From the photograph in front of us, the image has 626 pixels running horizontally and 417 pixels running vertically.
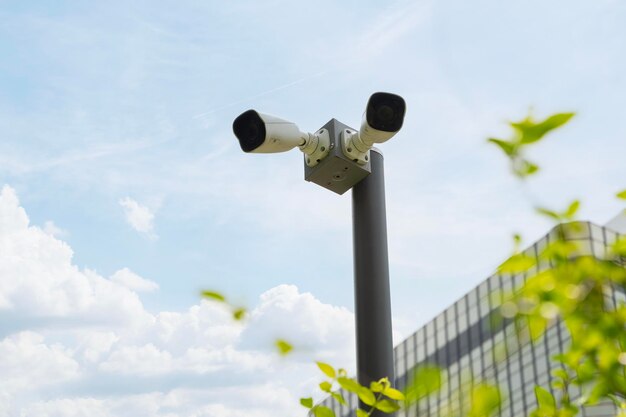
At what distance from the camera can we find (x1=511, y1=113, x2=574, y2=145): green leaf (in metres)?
1.12

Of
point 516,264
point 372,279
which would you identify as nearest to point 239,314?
point 516,264

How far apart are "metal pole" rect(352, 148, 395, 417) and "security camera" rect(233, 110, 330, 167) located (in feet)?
0.95

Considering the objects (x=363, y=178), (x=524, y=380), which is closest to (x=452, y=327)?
(x=524, y=380)

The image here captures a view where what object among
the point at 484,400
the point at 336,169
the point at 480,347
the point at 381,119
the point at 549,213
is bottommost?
the point at 484,400

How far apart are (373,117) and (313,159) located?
0.47 m

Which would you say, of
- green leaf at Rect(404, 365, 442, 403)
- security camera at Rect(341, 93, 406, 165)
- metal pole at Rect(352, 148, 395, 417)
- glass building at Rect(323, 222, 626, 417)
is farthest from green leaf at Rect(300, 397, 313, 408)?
glass building at Rect(323, 222, 626, 417)

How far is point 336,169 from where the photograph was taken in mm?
4113

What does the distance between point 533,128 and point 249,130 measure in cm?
301

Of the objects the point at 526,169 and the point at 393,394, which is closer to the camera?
the point at 526,169

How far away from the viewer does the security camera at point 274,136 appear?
4008mm

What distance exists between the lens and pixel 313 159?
4211mm

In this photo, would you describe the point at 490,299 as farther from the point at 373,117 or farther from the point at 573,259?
the point at 373,117

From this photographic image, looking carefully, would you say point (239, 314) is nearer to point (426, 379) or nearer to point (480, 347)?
point (426, 379)

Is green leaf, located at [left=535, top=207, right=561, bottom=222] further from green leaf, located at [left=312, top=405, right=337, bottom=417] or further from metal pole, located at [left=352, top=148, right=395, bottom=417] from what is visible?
metal pole, located at [left=352, top=148, right=395, bottom=417]
